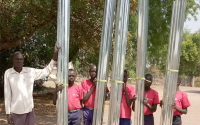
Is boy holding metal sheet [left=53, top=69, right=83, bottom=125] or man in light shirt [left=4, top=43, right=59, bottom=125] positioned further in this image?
boy holding metal sheet [left=53, top=69, right=83, bottom=125]

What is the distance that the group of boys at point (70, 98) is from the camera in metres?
2.91

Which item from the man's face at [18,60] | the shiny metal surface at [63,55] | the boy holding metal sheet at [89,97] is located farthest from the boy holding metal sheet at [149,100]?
the man's face at [18,60]

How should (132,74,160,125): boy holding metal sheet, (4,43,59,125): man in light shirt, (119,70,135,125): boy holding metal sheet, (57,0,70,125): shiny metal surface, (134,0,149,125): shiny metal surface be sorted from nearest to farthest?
1. (57,0,70,125): shiny metal surface
2. (134,0,149,125): shiny metal surface
3. (4,43,59,125): man in light shirt
4. (119,70,135,125): boy holding metal sheet
5. (132,74,160,125): boy holding metal sheet

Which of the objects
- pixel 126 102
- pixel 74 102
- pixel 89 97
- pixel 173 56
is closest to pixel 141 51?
pixel 173 56

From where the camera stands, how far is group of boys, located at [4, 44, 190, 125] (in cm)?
291

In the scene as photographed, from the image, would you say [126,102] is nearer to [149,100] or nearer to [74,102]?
[149,100]

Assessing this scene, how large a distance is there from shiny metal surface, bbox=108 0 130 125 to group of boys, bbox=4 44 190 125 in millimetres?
308

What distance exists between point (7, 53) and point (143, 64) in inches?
345

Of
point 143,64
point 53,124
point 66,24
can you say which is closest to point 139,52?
point 143,64

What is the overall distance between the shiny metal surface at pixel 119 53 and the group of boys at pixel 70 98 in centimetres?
31

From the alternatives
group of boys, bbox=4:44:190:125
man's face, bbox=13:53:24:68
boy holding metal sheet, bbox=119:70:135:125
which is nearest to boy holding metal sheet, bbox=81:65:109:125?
group of boys, bbox=4:44:190:125

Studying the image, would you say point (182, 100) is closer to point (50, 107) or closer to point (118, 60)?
point (118, 60)

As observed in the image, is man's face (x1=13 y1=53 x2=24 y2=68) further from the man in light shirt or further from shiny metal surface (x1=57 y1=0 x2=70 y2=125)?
shiny metal surface (x1=57 y1=0 x2=70 y2=125)

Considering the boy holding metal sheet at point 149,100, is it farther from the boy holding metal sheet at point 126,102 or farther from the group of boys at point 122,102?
the boy holding metal sheet at point 126,102
